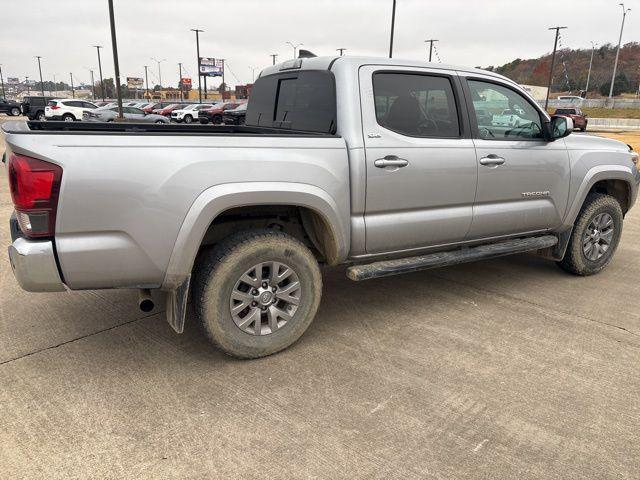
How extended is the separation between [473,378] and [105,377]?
2263 millimetres

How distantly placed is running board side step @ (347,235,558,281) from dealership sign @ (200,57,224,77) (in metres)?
86.5

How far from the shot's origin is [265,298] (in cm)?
332

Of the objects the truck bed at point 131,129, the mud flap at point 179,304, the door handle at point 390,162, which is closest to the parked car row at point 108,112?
the truck bed at point 131,129

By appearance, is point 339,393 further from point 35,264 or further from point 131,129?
point 131,129

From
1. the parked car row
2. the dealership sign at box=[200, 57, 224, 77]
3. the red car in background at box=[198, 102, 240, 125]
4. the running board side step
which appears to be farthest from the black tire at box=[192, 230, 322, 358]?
the dealership sign at box=[200, 57, 224, 77]

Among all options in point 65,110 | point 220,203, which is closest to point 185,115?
point 65,110

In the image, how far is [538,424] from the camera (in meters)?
2.76

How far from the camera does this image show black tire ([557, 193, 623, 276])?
4996 millimetres

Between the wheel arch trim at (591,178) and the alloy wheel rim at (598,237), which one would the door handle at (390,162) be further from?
the alloy wheel rim at (598,237)

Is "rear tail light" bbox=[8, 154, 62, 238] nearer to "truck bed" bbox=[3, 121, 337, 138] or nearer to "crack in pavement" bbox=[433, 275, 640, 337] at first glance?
"truck bed" bbox=[3, 121, 337, 138]

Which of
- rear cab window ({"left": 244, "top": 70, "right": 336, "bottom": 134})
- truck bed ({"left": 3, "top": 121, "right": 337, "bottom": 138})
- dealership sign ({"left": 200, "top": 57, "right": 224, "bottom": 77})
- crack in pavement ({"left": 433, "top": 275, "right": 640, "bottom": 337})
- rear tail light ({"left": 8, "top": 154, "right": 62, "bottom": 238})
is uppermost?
dealership sign ({"left": 200, "top": 57, "right": 224, "bottom": 77})

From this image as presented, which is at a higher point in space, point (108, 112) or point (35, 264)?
point (35, 264)

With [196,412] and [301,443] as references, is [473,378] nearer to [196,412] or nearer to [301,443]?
[301,443]

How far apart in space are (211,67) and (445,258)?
3487 inches
